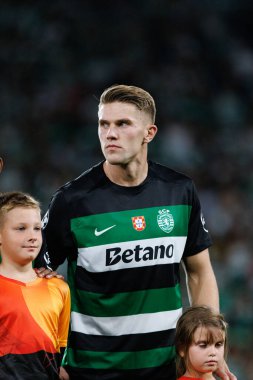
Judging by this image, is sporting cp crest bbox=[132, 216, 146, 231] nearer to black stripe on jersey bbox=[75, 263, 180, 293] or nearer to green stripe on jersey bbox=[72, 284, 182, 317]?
black stripe on jersey bbox=[75, 263, 180, 293]

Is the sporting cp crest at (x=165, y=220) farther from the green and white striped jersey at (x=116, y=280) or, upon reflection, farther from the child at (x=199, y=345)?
the child at (x=199, y=345)

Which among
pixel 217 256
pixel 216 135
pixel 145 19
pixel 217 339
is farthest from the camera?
pixel 145 19

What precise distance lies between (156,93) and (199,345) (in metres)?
8.85

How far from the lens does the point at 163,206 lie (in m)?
4.39

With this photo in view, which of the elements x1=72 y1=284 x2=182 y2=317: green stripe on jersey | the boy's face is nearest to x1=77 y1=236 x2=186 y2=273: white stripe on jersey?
x1=72 y1=284 x2=182 y2=317: green stripe on jersey

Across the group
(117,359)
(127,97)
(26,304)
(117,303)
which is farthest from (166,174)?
(26,304)

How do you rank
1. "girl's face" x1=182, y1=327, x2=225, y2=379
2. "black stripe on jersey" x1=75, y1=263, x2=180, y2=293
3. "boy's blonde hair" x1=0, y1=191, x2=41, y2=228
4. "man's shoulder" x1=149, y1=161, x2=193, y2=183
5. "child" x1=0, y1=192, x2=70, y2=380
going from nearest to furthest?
1. "child" x1=0, y1=192, x2=70, y2=380
2. "boy's blonde hair" x1=0, y1=191, x2=41, y2=228
3. "girl's face" x1=182, y1=327, x2=225, y2=379
4. "black stripe on jersey" x1=75, y1=263, x2=180, y2=293
5. "man's shoulder" x1=149, y1=161, x2=193, y2=183

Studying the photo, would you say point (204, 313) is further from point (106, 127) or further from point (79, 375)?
point (106, 127)

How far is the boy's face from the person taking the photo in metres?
3.89

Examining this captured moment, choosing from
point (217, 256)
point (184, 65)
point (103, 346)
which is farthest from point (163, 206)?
point (184, 65)

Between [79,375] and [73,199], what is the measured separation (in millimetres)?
852

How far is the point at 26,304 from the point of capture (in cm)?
386

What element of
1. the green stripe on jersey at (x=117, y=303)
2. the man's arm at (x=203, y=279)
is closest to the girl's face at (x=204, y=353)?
the green stripe on jersey at (x=117, y=303)

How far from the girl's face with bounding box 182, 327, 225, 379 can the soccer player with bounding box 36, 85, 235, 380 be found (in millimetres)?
142
